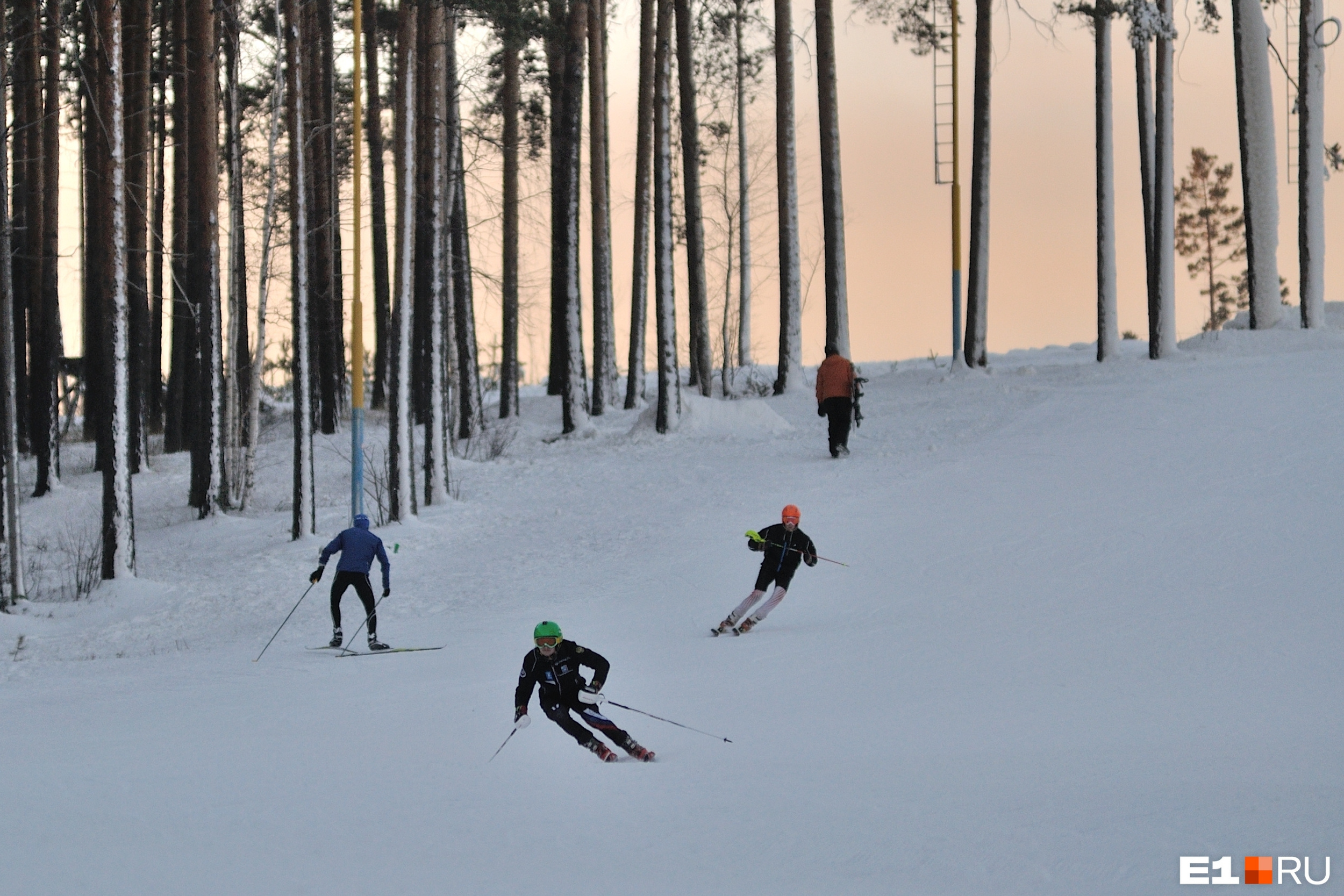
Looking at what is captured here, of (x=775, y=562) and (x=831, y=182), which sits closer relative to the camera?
(x=775, y=562)

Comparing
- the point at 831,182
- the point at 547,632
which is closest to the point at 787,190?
the point at 831,182

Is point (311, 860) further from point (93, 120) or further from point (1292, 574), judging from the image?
point (93, 120)

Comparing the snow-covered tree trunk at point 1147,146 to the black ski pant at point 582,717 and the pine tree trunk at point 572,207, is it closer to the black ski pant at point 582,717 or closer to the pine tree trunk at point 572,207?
the pine tree trunk at point 572,207

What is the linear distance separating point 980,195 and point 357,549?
782 inches

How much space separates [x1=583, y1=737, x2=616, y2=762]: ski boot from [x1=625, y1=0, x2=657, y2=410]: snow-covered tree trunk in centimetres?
2230

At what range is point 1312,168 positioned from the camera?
2602cm

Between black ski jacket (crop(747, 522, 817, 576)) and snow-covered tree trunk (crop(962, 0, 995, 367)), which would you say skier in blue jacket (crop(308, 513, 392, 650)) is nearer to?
black ski jacket (crop(747, 522, 817, 576))

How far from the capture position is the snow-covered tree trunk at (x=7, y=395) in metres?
16.1

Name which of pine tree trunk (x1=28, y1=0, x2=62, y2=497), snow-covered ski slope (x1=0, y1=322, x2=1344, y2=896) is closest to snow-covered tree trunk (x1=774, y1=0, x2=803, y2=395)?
snow-covered ski slope (x1=0, y1=322, x2=1344, y2=896)

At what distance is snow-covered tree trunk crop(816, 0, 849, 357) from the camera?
1061 inches

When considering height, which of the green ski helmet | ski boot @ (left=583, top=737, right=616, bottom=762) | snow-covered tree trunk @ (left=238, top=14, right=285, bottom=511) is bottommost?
ski boot @ (left=583, top=737, right=616, bottom=762)

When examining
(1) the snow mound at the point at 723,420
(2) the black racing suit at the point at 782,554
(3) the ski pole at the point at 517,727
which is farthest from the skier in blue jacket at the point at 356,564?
(1) the snow mound at the point at 723,420

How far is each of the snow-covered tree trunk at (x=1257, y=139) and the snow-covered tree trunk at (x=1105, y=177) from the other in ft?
9.53

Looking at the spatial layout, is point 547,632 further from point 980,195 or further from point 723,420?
point 980,195
